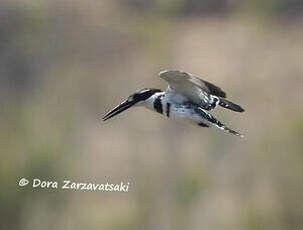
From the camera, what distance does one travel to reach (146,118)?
2.53m

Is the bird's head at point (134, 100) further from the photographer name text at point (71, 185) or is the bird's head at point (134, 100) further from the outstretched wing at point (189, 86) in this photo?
the photographer name text at point (71, 185)

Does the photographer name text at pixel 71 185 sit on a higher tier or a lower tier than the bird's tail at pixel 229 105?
lower

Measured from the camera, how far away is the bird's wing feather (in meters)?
2.32

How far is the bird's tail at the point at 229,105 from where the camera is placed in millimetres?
2444

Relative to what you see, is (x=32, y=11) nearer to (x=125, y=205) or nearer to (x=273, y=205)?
(x=125, y=205)

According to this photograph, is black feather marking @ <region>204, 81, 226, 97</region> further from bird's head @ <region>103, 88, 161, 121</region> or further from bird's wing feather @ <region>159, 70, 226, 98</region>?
bird's head @ <region>103, 88, 161, 121</region>

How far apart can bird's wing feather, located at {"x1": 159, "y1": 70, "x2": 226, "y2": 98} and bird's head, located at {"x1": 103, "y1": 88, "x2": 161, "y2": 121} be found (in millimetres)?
78

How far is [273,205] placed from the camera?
108 inches

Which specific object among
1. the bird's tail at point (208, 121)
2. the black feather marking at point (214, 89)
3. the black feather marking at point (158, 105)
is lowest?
the bird's tail at point (208, 121)

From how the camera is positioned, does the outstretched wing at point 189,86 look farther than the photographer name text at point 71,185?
No

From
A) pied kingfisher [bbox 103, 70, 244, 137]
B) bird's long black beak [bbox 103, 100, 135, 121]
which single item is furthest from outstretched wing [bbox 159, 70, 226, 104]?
bird's long black beak [bbox 103, 100, 135, 121]

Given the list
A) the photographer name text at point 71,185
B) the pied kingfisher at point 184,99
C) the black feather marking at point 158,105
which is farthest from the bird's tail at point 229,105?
the photographer name text at point 71,185

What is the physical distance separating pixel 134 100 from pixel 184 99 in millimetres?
182

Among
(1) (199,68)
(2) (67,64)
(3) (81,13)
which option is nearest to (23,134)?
(2) (67,64)
